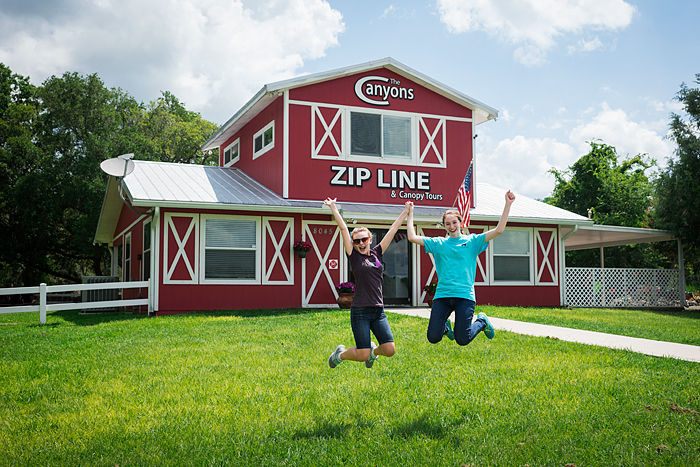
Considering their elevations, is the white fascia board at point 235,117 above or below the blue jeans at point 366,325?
above

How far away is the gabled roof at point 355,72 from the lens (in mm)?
16062

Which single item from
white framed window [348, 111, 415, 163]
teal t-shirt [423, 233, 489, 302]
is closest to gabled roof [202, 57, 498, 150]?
white framed window [348, 111, 415, 163]

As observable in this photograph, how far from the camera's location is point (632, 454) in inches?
177

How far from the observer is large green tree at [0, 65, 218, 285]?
26719mm

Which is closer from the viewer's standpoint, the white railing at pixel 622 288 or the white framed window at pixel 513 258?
the white framed window at pixel 513 258

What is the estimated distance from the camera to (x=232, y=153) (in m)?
21.6

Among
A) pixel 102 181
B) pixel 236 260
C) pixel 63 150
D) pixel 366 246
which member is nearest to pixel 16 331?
pixel 236 260

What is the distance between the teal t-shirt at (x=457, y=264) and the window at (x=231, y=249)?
10102 mm

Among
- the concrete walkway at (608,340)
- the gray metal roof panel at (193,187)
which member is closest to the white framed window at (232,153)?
the gray metal roof panel at (193,187)

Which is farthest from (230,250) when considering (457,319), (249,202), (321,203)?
(457,319)

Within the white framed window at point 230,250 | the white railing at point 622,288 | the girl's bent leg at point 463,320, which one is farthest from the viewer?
the white railing at point 622,288

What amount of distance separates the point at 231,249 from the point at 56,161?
1774cm

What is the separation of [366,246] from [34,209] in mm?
25359

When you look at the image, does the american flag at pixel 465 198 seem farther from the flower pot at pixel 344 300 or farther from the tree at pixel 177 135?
the tree at pixel 177 135
